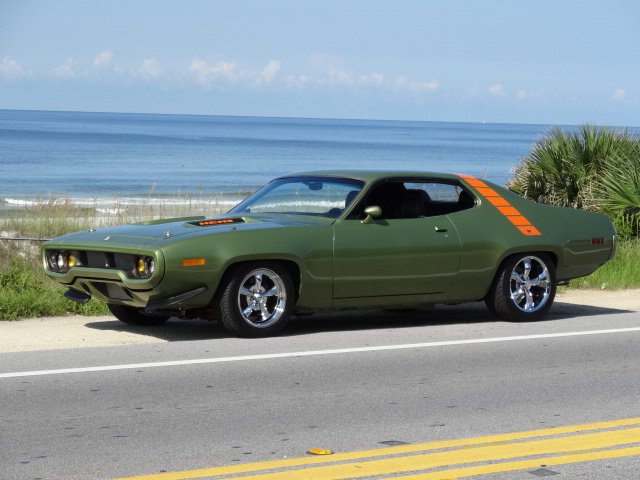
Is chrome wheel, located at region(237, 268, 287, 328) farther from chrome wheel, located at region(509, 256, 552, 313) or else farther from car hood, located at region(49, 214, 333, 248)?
chrome wheel, located at region(509, 256, 552, 313)

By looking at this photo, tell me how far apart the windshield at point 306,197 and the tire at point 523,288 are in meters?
1.69

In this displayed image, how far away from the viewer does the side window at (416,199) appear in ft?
36.2

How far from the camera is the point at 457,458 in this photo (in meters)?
6.30

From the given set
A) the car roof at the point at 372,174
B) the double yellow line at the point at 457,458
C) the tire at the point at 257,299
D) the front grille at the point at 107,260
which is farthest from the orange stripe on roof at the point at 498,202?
the double yellow line at the point at 457,458

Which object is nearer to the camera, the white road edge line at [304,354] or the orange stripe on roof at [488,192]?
the white road edge line at [304,354]

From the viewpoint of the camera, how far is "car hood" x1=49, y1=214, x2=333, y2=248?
32.9 feet

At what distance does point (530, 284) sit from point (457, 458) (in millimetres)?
5563

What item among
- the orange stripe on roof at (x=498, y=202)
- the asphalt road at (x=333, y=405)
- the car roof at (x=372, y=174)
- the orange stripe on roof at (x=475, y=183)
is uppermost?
the car roof at (x=372, y=174)

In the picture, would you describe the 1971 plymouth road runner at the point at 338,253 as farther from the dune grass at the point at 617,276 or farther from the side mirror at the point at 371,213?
the dune grass at the point at 617,276

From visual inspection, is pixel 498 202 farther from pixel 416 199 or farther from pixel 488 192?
pixel 416 199

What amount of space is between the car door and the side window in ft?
0.04

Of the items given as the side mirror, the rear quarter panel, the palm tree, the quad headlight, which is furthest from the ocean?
the side mirror

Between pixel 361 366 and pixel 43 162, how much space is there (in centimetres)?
5712

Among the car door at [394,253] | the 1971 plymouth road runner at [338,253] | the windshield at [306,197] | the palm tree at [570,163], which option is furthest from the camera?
the palm tree at [570,163]
